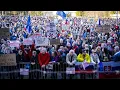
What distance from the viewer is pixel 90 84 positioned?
23.3 m

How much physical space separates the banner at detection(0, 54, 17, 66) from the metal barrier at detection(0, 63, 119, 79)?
83 mm

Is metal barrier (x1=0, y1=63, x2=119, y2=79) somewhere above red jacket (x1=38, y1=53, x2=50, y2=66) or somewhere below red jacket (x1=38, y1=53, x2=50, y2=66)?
below

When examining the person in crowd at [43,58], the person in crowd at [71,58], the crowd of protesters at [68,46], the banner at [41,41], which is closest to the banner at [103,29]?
the crowd of protesters at [68,46]

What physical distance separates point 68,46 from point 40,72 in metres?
0.98

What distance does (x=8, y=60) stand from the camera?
23.2 meters

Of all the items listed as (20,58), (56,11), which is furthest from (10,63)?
(56,11)

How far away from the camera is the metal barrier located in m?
23.2

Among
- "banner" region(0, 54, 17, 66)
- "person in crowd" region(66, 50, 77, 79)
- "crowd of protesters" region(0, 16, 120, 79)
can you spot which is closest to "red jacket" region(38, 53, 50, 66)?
"crowd of protesters" region(0, 16, 120, 79)

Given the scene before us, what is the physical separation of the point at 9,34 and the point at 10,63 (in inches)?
29.4

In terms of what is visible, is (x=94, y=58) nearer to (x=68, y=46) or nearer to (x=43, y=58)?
(x=68, y=46)

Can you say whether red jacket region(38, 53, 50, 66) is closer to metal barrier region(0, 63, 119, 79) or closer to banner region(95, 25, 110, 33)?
metal barrier region(0, 63, 119, 79)
